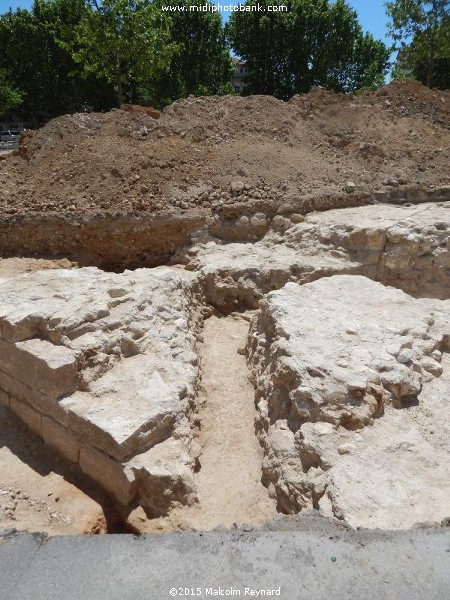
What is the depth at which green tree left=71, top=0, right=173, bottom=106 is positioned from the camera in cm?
1495

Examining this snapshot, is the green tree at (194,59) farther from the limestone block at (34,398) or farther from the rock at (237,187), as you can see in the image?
the limestone block at (34,398)

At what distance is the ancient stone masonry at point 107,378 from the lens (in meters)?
3.55

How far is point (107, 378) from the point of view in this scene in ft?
13.6

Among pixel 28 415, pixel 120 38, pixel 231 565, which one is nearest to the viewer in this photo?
pixel 231 565

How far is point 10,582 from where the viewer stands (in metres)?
2.12

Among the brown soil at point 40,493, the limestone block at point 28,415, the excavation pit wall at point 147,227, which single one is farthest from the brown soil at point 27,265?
the brown soil at point 40,493

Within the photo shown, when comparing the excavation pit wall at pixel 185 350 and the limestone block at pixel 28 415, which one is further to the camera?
the limestone block at pixel 28 415

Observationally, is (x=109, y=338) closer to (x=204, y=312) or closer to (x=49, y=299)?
(x=49, y=299)

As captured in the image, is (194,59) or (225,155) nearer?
(225,155)

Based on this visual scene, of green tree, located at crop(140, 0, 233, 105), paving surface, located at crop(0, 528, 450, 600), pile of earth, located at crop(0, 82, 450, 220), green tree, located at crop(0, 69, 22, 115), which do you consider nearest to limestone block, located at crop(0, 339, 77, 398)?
paving surface, located at crop(0, 528, 450, 600)

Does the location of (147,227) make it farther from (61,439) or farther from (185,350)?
(61,439)

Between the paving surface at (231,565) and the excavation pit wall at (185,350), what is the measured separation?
0.70 m

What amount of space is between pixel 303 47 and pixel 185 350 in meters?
24.3

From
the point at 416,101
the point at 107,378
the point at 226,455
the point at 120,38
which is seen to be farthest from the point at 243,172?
the point at 120,38
